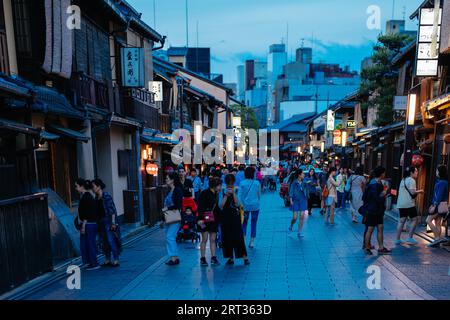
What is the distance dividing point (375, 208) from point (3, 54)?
→ 9.13 metres

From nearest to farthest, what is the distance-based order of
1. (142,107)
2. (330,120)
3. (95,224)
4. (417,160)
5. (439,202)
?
1. (95,224)
2. (439,202)
3. (417,160)
4. (142,107)
5. (330,120)

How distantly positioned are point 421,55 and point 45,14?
472 inches

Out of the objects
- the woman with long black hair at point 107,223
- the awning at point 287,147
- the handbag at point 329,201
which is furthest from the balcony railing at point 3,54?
the awning at point 287,147

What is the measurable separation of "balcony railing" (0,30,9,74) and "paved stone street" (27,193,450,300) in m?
4.75

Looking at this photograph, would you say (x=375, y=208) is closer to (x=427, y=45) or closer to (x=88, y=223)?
(x=88, y=223)

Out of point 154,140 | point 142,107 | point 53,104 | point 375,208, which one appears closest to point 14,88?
point 53,104

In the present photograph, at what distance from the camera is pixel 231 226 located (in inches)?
309

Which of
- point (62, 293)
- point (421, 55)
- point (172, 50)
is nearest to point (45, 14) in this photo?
point (62, 293)

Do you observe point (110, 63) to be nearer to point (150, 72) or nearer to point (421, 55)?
point (150, 72)

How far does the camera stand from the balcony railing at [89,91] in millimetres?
10727

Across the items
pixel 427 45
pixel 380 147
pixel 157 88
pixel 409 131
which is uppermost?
pixel 427 45

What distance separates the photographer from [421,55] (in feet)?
42.1

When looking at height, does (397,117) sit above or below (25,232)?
above

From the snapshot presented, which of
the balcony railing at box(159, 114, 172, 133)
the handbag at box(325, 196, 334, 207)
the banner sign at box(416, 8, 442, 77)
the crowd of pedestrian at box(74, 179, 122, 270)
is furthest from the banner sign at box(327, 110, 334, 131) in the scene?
the crowd of pedestrian at box(74, 179, 122, 270)
